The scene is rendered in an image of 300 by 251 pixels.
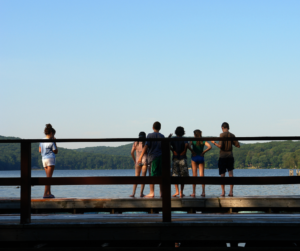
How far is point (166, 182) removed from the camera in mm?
5402

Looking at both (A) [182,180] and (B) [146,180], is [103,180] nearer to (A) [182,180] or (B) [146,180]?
(B) [146,180]

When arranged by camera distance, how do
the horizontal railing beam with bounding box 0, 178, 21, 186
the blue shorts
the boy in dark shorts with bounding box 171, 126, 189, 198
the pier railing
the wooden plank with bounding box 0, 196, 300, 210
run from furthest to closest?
1. the blue shorts
2. the boy in dark shorts with bounding box 171, 126, 189, 198
3. the wooden plank with bounding box 0, 196, 300, 210
4. the horizontal railing beam with bounding box 0, 178, 21, 186
5. the pier railing

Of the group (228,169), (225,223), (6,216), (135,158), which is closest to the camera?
(225,223)

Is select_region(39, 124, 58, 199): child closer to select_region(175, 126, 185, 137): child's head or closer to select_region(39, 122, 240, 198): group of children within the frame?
select_region(39, 122, 240, 198): group of children

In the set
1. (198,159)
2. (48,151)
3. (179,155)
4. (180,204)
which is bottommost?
(180,204)

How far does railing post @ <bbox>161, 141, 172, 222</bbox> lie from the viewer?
5.38 metres

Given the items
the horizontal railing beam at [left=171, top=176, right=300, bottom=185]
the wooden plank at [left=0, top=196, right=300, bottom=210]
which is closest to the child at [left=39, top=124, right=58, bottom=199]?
the wooden plank at [left=0, top=196, right=300, bottom=210]
